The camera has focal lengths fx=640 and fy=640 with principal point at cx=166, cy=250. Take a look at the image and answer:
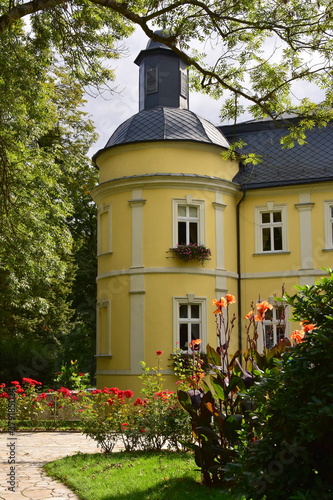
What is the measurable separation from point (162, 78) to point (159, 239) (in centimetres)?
663

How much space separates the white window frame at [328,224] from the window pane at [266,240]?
70.1 inches

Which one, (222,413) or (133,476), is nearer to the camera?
(222,413)

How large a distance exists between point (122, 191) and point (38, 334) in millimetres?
7485

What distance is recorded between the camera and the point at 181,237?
64.1ft

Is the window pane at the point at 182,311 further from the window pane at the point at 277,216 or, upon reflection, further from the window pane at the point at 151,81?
the window pane at the point at 151,81

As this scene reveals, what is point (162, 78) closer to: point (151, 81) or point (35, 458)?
point (151, 81)

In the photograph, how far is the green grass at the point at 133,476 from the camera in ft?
21.7

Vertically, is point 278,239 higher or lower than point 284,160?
lower

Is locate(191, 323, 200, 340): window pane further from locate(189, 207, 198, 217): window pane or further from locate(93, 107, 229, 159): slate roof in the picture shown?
locate(93, 107, 229, 159): slate roof

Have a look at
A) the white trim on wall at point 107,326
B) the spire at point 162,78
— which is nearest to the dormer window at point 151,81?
the spire at point 162,78

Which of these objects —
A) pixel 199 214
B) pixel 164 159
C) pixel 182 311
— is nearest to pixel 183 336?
pixel 182 311

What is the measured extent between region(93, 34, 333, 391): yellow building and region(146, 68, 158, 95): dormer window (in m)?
1.88

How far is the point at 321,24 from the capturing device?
27.1 feet

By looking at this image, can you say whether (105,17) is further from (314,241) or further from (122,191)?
(314,241)
